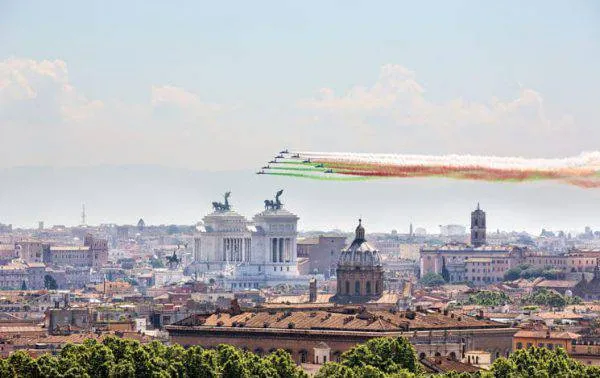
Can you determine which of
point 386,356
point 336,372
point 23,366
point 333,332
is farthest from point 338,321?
point 23,366

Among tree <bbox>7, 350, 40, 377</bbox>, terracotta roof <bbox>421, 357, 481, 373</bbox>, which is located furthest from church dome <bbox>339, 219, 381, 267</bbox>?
tree <bbox>7, 350, 40, 377</bbox>

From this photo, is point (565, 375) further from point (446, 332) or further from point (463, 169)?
point (446, 332)

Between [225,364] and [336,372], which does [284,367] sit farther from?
[336,372]

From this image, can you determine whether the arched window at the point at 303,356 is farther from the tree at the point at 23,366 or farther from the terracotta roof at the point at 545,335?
the tree at the point at 23,366

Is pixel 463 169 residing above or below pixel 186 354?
above

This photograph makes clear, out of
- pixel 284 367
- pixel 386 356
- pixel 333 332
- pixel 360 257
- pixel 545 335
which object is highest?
pixel 360 257

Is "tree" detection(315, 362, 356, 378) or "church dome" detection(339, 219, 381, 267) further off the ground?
"church dome" detection(339, 219, 381, 267)

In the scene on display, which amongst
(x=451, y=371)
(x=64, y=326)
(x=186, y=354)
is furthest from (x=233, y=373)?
(x=64, y=326)

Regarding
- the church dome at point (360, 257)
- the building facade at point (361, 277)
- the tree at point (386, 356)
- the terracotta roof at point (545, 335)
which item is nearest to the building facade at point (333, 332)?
the terracotta roof at point (545, 335)

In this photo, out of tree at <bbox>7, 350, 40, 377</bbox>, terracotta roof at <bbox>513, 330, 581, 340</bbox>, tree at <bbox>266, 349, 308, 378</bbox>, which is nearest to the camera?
tree at <bbox>7, 350, 40, 377</bbox>

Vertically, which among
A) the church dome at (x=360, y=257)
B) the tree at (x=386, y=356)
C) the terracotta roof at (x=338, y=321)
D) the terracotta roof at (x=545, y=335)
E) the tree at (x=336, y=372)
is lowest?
the tree at (x=336, y=372)

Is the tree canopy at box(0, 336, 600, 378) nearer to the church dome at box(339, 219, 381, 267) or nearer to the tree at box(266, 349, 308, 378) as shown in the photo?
the tree at box(266, 349, 308, 378)
